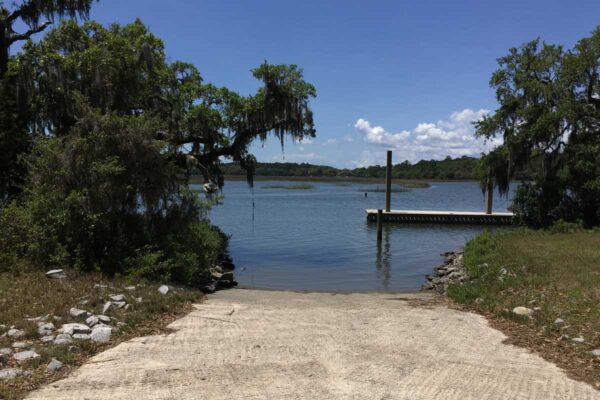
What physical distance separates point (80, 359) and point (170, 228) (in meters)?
6.42

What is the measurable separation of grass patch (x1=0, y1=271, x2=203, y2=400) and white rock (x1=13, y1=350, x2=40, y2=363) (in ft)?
0.24

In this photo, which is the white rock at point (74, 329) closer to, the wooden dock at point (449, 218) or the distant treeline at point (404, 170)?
the wooden dock at point (449, 218)

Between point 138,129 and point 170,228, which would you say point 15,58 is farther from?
point 170,228

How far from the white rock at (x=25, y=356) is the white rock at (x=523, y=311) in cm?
723

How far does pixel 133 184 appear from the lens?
1138 cm

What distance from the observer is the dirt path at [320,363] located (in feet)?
16.5

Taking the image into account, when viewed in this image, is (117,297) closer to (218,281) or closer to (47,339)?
(47,339)

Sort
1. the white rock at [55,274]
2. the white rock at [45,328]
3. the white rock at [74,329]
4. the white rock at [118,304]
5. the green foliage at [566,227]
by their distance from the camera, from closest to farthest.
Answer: the white rock at [45,328] < the white rock at [74,329] < the white rock at [118,304] < the white rock at [55,274] < the green foliage at [566,227]

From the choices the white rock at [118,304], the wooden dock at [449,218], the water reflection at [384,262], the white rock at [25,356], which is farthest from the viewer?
the wooden dock at [449,218]

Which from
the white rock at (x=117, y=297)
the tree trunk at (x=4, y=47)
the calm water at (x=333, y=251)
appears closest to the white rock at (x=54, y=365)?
the white rock at (x=117, y=297)

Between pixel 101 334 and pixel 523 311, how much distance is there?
6.72m

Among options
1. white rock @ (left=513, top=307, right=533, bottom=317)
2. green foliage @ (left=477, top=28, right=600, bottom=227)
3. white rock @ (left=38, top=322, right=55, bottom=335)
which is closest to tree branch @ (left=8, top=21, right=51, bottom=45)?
white rock @ (left=38, top=322, right=55, bottom=335)

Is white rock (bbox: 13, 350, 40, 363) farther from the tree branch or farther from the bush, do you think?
the tree branch

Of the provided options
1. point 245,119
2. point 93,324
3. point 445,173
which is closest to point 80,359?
point 93,324
